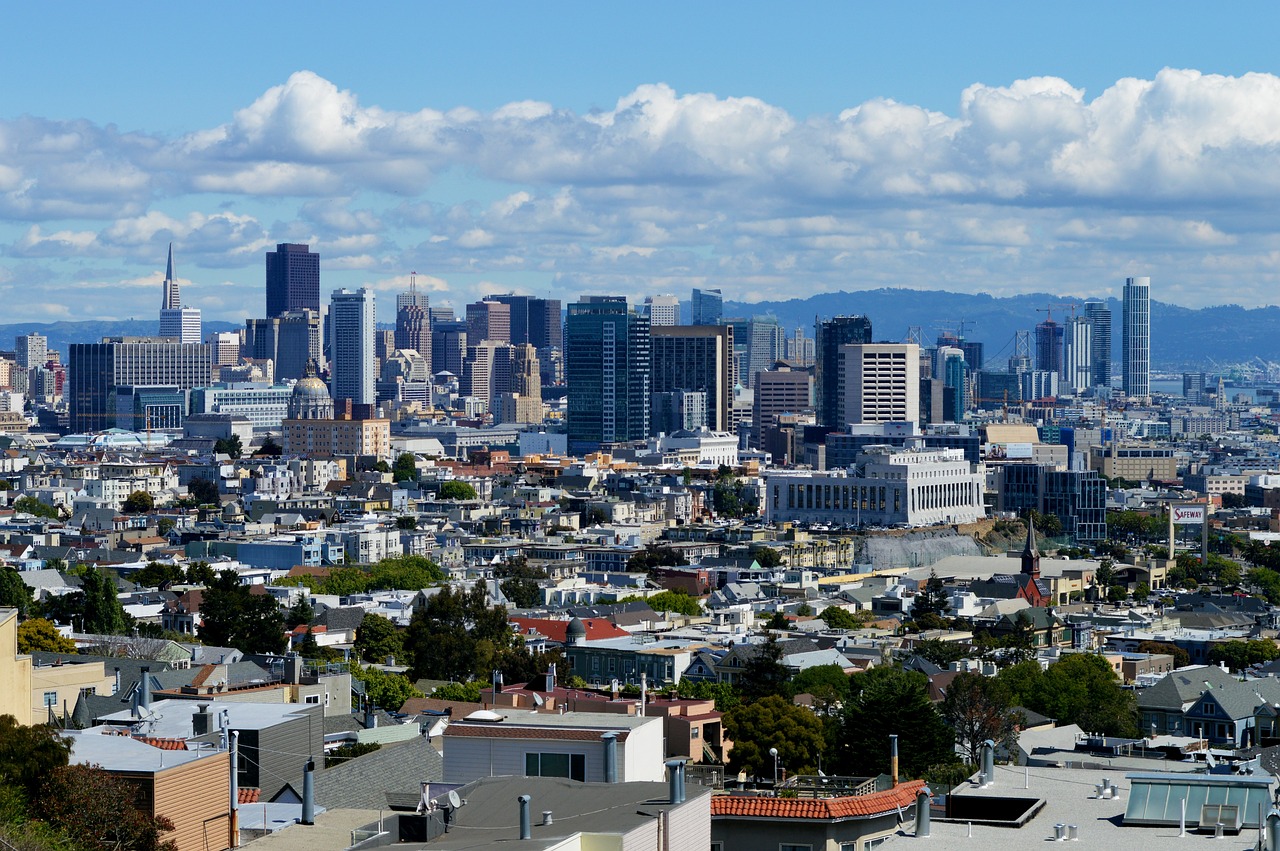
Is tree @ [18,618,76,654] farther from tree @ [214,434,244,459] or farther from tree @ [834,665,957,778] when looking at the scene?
tree @ [214,434,244,459]

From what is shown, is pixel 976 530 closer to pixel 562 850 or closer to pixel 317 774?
pixel 317 774

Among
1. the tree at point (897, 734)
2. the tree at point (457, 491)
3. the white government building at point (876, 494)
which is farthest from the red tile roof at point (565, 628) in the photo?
the tree at point (457, 491)

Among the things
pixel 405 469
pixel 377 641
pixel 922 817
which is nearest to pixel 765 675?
pixel 377 641

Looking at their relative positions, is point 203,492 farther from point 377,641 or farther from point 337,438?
point 377,641

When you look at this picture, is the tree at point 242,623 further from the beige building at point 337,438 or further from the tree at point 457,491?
the beige building at point 337,438

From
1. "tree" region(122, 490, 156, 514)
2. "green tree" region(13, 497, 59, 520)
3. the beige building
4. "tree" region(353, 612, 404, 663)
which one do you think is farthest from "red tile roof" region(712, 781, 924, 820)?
the beige building
